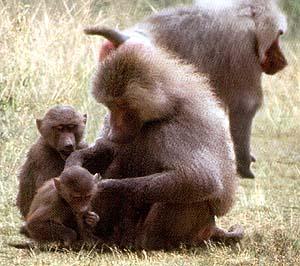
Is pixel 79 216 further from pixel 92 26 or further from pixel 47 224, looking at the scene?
pixel 92 26

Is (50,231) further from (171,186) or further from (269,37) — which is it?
(269,37)

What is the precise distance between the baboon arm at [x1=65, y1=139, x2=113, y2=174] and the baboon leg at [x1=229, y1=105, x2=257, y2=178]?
30 cm

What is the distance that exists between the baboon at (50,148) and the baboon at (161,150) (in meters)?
0.04

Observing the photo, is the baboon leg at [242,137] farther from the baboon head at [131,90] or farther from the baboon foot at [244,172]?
the baboon head at [131,90]

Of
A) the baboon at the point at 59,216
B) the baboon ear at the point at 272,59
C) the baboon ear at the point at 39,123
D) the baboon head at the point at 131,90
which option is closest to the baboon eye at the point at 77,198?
the baboon at the point at 59,216

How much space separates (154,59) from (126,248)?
38 centimetres

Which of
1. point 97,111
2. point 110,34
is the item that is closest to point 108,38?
point 110,34

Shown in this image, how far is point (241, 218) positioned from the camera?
2057 mm

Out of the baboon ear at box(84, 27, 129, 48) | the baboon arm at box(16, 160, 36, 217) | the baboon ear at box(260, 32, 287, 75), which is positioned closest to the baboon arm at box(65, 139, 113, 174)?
the baboon arm at box(16, 160, 36, 217)

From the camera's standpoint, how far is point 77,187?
1740mm

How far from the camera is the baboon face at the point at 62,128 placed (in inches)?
74.6

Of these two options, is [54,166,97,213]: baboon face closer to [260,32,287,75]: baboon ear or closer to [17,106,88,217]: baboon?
[17,106,88,217]: baboon

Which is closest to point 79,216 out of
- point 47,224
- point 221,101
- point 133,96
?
point 47,224

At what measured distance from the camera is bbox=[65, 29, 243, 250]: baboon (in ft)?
5.81
